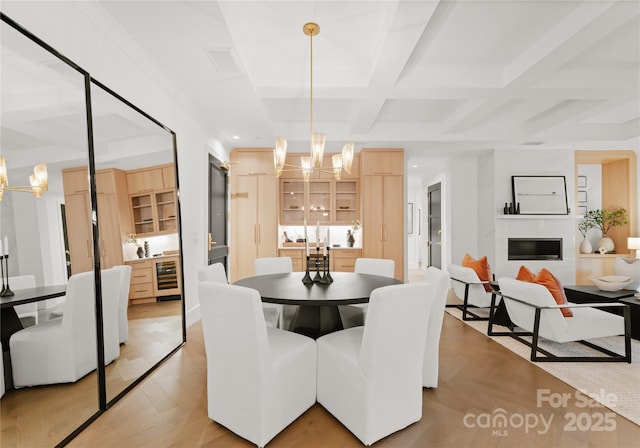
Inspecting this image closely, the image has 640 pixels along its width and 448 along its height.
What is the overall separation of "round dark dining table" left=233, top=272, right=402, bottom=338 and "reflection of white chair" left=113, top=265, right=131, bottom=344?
0.80 m

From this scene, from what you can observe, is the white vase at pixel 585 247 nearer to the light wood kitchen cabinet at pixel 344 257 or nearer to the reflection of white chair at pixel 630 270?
the reflection of white chair at pixel 630 270

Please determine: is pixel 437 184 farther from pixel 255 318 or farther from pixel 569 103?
pixel 255 318

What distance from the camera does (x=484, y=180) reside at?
20.7 feet

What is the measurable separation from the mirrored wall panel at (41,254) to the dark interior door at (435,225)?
664 centimetres

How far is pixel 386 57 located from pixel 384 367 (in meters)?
2.42

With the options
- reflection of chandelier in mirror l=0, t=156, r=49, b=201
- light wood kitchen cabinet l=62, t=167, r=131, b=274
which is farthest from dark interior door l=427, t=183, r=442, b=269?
reflection of chandelier in mirror l=0, t=156, r=49, b=201

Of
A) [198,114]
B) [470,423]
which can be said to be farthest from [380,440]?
Answer: [198,114]

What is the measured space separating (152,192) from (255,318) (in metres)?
1.85

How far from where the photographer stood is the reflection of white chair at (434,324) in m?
2.15

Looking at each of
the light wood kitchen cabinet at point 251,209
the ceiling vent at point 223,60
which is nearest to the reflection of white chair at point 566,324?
the ceiling vent at point 223,60

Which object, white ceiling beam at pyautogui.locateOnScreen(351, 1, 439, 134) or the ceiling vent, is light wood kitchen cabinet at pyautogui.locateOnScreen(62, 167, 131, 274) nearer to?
the ceiling vent

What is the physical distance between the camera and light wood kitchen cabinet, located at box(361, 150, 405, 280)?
5.64 meters

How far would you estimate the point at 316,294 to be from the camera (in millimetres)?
2189

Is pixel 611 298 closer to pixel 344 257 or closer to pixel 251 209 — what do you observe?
pixel 344 257
